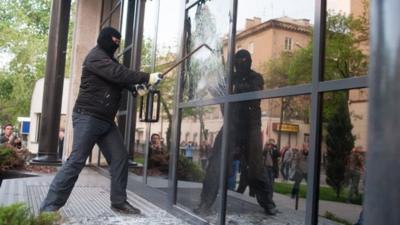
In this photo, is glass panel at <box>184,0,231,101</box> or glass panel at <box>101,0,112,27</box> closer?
glass panel at <box>184,0,231,101</box>

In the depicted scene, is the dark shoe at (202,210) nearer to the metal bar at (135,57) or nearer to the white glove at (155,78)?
the white glove at (155,78)

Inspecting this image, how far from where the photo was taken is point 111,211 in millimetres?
4836

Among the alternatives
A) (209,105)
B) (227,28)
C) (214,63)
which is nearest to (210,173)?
(209,105)

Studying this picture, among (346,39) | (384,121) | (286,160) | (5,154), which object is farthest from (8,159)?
(384,121)

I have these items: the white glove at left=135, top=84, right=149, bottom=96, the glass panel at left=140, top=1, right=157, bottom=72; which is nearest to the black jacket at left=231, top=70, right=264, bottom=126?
the white glove at left=135, top=84, right=149, bottom=96

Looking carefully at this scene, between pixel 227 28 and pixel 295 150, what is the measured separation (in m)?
1.58

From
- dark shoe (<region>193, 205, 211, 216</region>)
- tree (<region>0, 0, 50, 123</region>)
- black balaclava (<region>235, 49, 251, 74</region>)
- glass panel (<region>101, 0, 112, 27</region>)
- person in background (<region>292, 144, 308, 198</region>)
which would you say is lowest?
dark shoe (<region>193, 205, 211, 216</region>)

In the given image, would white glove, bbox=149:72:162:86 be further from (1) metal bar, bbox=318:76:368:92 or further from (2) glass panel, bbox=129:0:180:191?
(1) metal bar, bbox=318:76:368:92

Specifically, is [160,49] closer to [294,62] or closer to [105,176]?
[105,176]

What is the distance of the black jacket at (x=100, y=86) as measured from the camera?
4.49 metres

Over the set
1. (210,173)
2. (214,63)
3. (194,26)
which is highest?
(194,26)

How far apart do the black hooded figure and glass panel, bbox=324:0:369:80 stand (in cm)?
87

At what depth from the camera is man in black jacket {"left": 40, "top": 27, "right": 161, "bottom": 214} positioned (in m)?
4.41

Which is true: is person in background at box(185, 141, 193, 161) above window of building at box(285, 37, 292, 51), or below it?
below
